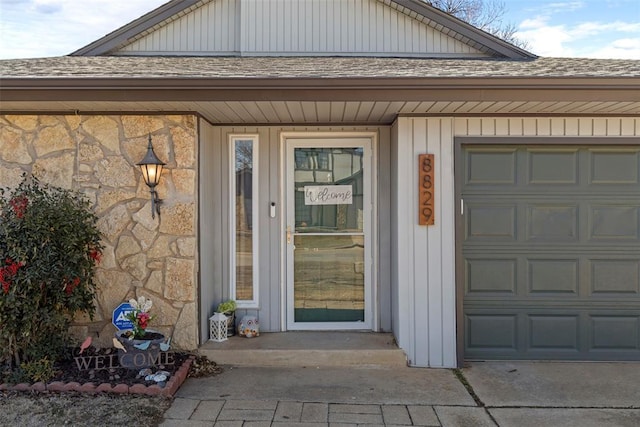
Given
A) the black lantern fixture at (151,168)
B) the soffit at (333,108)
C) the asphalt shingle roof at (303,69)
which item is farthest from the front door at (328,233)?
the black lantern fixture at (151,168)

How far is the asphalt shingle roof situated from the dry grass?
2.58 metres

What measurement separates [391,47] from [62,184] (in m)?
4.26

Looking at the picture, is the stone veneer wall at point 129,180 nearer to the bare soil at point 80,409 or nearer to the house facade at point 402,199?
the house facade at point 402,199

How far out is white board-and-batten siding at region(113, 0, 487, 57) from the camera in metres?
6.41

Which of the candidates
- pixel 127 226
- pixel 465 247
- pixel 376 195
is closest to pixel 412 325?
pixel 465 247

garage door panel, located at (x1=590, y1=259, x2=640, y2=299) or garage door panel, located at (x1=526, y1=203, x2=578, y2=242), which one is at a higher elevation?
garage door panel, located at (x1=526, y1=203, x2=578, y2=242)

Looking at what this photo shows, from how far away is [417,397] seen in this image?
3.96 meters

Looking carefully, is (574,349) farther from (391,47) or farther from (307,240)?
(391,47)

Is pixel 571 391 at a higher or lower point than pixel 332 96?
lower

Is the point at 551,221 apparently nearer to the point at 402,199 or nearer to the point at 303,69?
the point at 402,199

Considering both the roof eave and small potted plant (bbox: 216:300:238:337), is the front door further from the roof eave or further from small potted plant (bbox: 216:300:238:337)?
the roof eave

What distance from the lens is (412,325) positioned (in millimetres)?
4750

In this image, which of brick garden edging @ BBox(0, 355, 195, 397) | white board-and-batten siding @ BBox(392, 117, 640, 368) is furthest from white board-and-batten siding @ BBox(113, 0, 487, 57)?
brick garden edging @ BBox(0, 355, 195, 397)

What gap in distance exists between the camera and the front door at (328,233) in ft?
17.5
